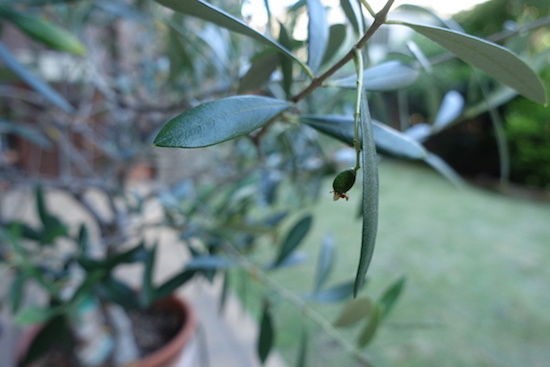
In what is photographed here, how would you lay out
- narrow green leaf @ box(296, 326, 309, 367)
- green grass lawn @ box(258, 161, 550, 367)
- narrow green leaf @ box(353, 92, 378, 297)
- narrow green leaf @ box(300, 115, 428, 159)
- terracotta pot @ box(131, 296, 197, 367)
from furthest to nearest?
green grass lawn @ box(258, 161, 550, 367) → terracotta pot @ box(131, 296, 197, 367) → narrow green leaf @ box(296, 326, 309, 367) → narrow green leaf @ box(300, 115, 428, 159) → narrow green leaf @ box(353, 92, 378, 297)

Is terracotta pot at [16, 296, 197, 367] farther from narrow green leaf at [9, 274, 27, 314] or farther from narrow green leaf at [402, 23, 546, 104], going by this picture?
narrow green leaf at [402, 23, 546, 104]

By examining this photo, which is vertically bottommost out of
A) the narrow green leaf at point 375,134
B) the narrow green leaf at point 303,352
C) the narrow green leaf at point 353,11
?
the narrow green leaf at point 303,352

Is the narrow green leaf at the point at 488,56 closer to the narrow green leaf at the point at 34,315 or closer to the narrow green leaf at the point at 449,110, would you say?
the narrow green leaf at the point at 449,110

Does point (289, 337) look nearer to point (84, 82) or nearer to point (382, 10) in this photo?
point (84, 82)

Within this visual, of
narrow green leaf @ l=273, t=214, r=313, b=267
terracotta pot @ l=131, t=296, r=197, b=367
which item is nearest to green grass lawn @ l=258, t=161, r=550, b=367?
narrow green leaf @ l=273, t=214, r=313, b=267

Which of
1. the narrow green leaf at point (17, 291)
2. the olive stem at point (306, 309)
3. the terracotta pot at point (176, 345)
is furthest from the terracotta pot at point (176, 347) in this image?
the olive stem at point (306, 309)

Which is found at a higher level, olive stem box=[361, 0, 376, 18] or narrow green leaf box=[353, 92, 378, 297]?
olive stem box=[361, 0, 376, 18]

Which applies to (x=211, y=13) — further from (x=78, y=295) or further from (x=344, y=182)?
(x=78, y=295)
